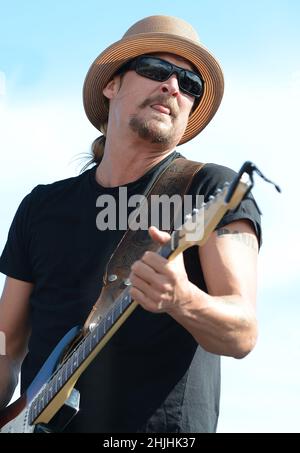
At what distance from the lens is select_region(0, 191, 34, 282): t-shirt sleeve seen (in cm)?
517

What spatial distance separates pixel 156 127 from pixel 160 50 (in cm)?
58

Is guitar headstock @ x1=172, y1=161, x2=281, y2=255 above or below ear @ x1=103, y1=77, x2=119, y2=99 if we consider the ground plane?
below

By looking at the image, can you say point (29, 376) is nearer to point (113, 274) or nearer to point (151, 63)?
point (113, 274)

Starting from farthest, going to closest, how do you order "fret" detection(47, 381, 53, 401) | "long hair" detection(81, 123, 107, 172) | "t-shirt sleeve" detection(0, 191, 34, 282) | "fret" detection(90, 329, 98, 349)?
"long hair" detection(81, 123, 107, 172) < "t-shirt sleeve" detection(0, 191, 34, 282) < "fret" detection(47, 381, 53, 401) < "fret" detection(90, 329, 98, 349)

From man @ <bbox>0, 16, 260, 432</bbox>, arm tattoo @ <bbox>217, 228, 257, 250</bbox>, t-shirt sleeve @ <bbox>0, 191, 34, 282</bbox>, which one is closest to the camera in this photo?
man @ <bbox>0, 16, 260, 432</bbox>

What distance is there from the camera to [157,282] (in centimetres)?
348

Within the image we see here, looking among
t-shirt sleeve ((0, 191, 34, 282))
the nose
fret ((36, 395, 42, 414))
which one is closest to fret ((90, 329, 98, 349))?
fret ((36, 395, 42, 414))

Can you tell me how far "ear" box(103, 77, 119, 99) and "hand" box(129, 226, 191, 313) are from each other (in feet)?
7.34

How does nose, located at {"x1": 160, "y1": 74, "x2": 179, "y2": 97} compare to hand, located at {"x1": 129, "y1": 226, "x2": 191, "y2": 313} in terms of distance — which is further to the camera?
nose, located at {"x1": 160, "y1": 74, "x2": 179, "y2": 97}

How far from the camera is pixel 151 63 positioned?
17.5ft

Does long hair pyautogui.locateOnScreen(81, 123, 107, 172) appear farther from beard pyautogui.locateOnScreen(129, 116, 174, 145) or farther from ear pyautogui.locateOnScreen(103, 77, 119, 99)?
beard pyautogui.locateOnScreen(129, 116, 174, 145)

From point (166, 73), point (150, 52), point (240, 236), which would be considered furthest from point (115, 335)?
point (150, 52)

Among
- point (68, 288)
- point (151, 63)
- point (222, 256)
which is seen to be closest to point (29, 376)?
point (68, 288)
